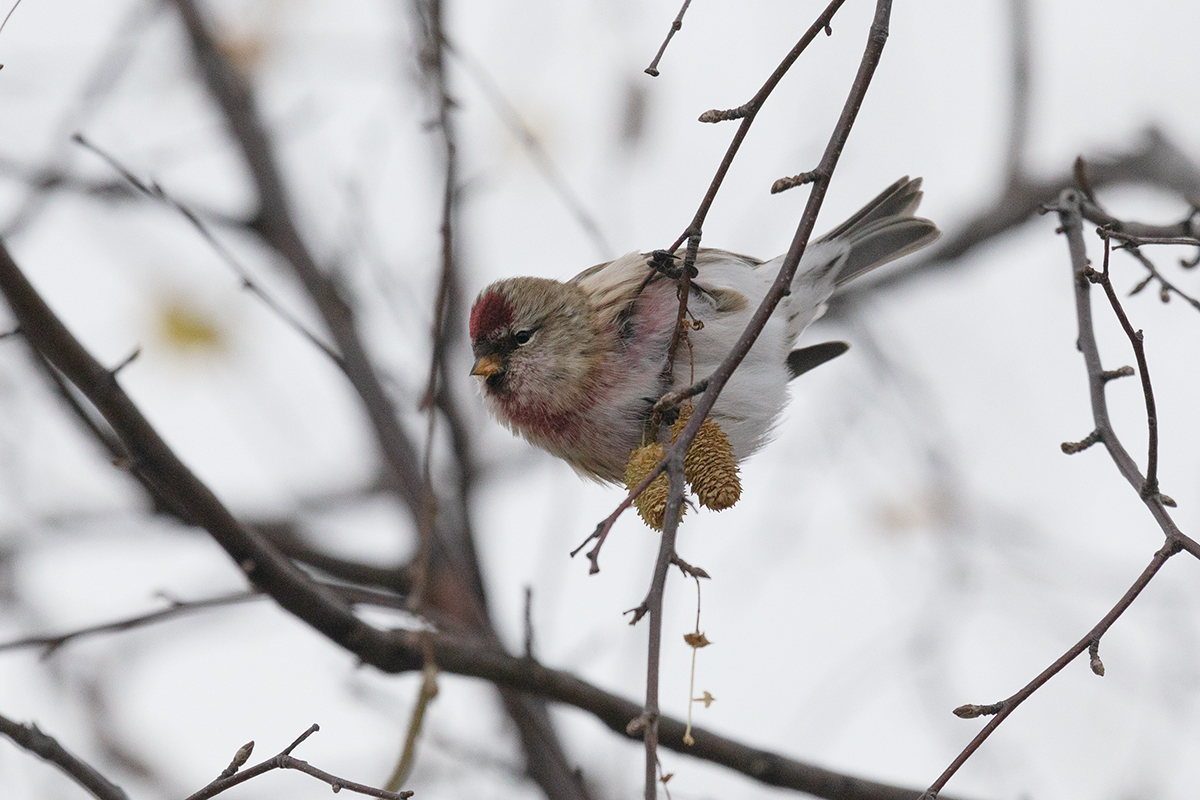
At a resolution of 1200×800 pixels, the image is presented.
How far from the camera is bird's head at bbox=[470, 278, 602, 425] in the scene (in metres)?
3.36

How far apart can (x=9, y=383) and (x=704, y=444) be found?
4279mm

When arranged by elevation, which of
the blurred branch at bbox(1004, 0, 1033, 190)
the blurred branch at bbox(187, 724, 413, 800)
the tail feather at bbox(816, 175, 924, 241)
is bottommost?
the blurred branch at bbox(187, 724, 413, 800)

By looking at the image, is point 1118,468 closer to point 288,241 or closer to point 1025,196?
point 1025,196

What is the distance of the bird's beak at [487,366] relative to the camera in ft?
11.2

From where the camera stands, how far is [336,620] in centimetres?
287

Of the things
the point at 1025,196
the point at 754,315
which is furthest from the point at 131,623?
the point at 1025,196

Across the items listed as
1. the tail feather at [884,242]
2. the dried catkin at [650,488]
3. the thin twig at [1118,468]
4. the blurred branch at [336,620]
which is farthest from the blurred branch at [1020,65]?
the dried catkin at [650,488]

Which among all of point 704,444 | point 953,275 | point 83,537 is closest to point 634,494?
point 704,444

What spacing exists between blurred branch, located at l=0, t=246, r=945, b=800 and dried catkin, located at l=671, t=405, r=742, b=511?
0.91 m

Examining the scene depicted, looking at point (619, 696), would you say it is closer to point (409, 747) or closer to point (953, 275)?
point (409, 747)

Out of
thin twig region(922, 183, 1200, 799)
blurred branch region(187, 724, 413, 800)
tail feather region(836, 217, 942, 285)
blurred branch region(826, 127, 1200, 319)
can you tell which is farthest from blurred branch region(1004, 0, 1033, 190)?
blurred branch region(187, 724, 413, 800)

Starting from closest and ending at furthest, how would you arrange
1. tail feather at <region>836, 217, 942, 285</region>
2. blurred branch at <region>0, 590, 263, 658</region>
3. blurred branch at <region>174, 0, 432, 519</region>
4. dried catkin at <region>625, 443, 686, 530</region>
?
dried catkin at <region>625, 443, 686, 530</region> < blurred branch at <region>0, 590, 263, 658</region> < tail feather at <region>836, 217, 942, 285</region> < blurred branch at <region>174, 0, 432, 519</region>

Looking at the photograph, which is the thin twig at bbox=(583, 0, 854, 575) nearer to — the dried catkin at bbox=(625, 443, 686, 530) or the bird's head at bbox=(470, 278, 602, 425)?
the dried catkin at bbox=(625, 443, 686, 530)

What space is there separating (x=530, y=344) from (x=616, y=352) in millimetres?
277
